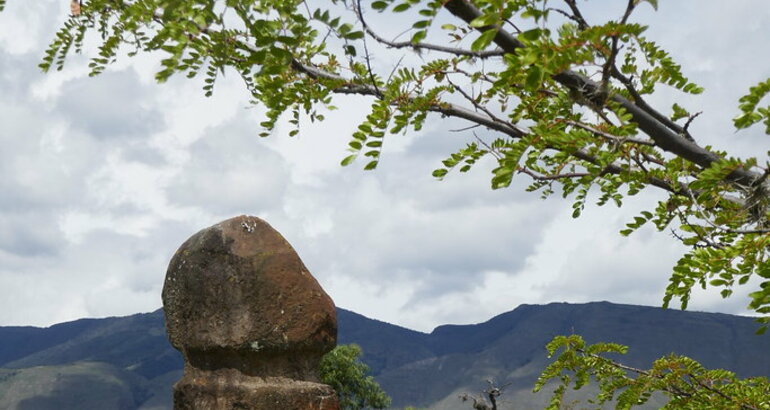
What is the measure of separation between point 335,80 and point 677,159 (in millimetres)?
2985

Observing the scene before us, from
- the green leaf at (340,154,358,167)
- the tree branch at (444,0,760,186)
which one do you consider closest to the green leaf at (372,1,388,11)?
the tree branch at (444,0,760,186)

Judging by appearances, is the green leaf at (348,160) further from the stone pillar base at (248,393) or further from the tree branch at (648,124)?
the stone pillar base at (248,393)

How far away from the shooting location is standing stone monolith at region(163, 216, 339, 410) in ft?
26.3

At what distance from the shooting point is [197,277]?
27.2 feet

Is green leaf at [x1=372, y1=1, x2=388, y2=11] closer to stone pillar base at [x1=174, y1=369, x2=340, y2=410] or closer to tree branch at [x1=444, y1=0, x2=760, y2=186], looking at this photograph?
tree branch at [x1=444, y1=0, x2=760, y2=186]

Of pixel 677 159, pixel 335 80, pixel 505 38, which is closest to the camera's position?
pixel 505 38

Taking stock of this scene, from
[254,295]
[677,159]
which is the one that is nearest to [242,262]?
[254,295]

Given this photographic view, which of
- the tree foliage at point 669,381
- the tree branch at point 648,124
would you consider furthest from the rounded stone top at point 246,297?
the tree branch at point 648,124

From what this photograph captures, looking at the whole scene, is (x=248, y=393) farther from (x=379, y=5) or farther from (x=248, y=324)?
(x=379, y=5)

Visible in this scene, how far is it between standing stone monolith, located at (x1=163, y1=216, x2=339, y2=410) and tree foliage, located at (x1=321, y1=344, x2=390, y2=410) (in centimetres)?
2412

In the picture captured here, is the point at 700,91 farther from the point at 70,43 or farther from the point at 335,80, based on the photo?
the point at 70,43

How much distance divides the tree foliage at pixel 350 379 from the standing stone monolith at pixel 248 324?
24117 mm

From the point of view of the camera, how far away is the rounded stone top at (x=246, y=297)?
805 centimetres

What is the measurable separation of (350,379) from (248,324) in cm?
2620
